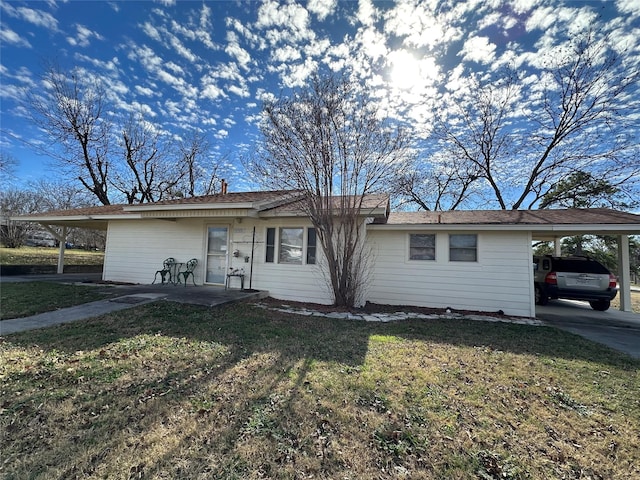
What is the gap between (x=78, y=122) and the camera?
1828 cm

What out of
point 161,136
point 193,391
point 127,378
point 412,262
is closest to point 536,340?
point 412,262

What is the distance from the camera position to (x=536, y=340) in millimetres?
5312

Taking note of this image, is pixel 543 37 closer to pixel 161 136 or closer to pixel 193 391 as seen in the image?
pixel 193 391

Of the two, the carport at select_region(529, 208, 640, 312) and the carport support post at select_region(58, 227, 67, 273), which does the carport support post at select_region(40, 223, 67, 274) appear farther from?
the carport at select_region(529, 208, 640, 312)

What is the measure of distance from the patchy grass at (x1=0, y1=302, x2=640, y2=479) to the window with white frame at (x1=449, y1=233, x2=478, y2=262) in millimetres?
3539

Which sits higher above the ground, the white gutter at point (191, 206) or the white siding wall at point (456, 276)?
the white gutter at point (191, 206)

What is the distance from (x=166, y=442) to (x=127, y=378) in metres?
1.40

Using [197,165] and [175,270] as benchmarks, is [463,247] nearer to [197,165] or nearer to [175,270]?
[175,270]

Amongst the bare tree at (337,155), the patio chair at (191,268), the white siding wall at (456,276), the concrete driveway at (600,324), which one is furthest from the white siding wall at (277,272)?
the concrete driveway at (600,324)

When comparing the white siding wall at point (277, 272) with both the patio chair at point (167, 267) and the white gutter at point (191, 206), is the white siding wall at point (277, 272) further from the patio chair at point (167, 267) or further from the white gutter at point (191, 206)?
the patio chair at point (167, 267)

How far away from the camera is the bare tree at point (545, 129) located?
42.7 ft

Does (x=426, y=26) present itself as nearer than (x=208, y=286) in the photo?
Yes

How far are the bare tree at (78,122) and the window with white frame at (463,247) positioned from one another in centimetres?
2109

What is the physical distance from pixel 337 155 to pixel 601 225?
22.0ft
